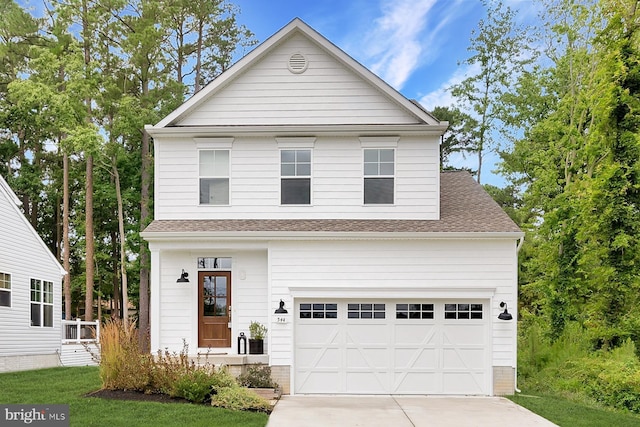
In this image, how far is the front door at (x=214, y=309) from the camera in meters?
14.1

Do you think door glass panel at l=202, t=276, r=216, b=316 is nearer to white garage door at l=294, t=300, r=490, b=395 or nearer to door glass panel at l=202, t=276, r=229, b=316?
door glass panel at l=202, t=276, r=229, b=316

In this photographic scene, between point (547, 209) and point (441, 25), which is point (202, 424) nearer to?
point (547, 209)

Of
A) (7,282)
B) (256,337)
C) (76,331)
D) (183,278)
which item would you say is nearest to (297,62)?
(183,278)

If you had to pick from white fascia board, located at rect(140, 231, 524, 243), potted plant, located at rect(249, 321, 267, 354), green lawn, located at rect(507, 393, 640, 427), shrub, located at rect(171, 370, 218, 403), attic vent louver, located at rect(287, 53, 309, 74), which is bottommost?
green lawn, located at rect(507, 393, 640, 427)

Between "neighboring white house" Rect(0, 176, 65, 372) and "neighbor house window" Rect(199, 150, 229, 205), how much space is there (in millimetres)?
7350

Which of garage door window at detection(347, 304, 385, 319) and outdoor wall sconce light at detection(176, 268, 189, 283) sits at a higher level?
outdoor wall sconce light at detection(176, 268, 189, 283)

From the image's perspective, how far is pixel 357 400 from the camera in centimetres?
1254

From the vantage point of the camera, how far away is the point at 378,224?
14.0 metres

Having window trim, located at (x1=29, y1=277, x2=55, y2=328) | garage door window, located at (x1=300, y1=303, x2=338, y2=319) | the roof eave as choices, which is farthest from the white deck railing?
garage door window, located at (x1=300, y1=303, x2=338, y2=319)

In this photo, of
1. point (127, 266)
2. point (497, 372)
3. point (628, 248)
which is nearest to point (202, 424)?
point (497, 372)

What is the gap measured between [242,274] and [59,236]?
21923 millimetres

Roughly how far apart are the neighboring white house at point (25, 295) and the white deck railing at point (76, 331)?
39.7 inches

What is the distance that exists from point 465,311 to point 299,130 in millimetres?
5819

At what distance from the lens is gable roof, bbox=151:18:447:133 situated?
14.6 meters
